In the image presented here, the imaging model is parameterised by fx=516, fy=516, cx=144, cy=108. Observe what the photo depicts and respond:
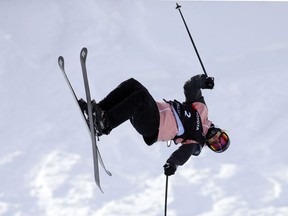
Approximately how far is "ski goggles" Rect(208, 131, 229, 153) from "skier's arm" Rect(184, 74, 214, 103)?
22.4 inches

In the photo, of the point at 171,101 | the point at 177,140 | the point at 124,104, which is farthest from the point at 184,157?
the point at 124,104

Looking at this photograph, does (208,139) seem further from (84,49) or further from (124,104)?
(84,49)

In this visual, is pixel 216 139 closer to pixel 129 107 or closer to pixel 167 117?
pixel 167 117

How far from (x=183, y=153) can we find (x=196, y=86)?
97 cm

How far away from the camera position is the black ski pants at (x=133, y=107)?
619 centimetres

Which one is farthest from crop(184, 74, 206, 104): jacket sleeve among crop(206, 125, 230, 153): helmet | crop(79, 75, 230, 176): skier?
crop(206, 125, 230, 153): helmet

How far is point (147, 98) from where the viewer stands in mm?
6434

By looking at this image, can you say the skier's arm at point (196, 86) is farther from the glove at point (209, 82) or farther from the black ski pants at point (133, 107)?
the black ski pants at point (133, 107)

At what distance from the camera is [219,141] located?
7.49 m

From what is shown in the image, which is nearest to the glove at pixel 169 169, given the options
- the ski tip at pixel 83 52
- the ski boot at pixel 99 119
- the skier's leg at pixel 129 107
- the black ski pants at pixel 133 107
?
the black ski pants at pixel 133 107

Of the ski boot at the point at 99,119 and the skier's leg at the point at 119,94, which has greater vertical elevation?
the skier's leg at the point at 119,94

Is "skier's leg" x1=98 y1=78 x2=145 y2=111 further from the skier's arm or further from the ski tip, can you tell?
the skier's arm

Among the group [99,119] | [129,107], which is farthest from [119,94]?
[99,119]

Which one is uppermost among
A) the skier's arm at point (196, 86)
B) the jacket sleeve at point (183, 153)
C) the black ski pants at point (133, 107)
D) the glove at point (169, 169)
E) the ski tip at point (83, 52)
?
the skier's arm at point (196, 86)
